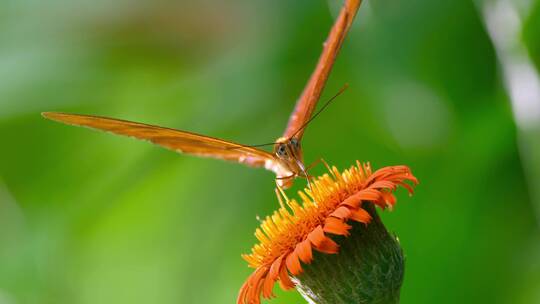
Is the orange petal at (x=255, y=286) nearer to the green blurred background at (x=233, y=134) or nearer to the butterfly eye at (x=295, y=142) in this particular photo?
the butterfly eye at (x=295, y=142)

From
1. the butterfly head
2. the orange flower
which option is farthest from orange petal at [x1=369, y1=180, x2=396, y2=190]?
the butterfly head

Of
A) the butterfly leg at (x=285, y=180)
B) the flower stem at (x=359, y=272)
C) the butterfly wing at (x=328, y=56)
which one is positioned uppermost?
the butterfly wing at (x=328, y=56)

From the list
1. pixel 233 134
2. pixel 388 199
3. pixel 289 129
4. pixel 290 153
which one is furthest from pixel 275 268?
pixel 233 134

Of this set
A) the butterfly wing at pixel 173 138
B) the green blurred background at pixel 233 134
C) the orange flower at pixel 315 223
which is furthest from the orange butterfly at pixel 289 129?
the green blurred background at pixel 233 134

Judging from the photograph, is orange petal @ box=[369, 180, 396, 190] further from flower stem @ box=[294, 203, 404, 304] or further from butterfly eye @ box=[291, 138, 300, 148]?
butterfly eye @ box=[291, 138, 300, 148]

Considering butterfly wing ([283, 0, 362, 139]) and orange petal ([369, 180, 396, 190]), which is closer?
orange petal ([369, 180, 396, 190])

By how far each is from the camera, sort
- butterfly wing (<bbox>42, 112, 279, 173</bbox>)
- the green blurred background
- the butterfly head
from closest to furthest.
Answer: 1. butterfly wing (<bbox>42, 112, 279, 173</bbox>)
2. the butterfly head
3. the green blurred background

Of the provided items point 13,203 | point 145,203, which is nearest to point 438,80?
point 145,203

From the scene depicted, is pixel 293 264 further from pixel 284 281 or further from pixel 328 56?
pixel 328 56
